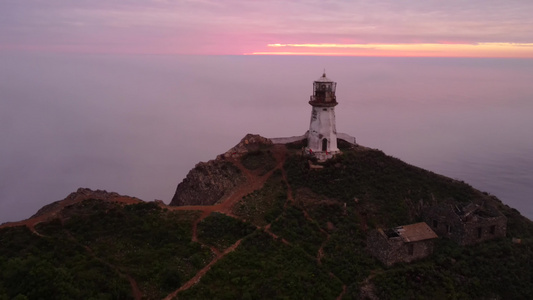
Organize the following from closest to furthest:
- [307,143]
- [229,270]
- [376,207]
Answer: [229,270] → [376,207] → [307,143]

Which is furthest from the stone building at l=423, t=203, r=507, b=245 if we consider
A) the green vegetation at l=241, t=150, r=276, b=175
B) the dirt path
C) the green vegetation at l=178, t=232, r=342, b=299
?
the dirt path

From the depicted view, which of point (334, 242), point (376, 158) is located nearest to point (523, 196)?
Answer: point (376, 158)

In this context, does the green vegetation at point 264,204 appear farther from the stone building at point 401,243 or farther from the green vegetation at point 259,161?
the stone building at point 401,243

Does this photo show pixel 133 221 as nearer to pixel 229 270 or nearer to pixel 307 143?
pixel 229 270

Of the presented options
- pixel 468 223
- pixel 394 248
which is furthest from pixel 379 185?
pixel 394 248

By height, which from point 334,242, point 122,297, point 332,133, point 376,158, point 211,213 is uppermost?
point 332,133

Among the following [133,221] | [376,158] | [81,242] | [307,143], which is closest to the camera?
[81,242]

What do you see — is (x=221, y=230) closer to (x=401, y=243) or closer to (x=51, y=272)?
(x=51, y=272)
